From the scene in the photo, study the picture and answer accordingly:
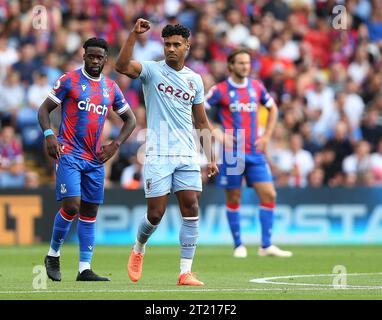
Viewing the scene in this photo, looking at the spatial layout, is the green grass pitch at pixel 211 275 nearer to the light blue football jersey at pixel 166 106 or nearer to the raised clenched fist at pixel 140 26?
the light blue football jersey at pixel 166 106

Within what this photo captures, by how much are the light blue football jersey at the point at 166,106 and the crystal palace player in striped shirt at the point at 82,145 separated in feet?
2.45

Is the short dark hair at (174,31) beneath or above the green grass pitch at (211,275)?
above

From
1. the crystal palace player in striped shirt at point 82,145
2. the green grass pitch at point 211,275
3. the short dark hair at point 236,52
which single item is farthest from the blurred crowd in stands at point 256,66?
the crystal palace player in striped shirt at point 82,145

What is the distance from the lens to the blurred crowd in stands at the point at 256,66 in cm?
2088

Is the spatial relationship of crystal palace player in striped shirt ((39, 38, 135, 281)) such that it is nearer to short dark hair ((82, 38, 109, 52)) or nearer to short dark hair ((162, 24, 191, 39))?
short dark hair ((82, 38, 109, 52))

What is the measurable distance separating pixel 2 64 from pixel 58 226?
429 inches

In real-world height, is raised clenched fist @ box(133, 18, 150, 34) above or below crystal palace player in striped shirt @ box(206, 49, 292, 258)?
above

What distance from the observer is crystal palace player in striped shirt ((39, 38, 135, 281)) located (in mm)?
11312

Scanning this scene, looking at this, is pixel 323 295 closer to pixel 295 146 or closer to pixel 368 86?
pixel 295 146

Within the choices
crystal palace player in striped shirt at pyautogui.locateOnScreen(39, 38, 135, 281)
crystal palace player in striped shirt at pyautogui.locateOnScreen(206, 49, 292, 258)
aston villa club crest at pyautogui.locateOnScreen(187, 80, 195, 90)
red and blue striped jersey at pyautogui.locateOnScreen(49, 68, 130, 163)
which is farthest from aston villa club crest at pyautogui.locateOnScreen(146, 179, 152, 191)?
crystal palace player in striped shirt at pyautogui.locateOnScreen(206, 49, 292, 258)

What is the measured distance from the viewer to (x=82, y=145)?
11.5 m

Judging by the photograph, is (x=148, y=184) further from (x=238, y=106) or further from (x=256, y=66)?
(x=256, y=66)

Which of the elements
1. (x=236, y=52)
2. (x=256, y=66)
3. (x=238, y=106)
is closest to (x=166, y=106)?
(x=236, y=52)
